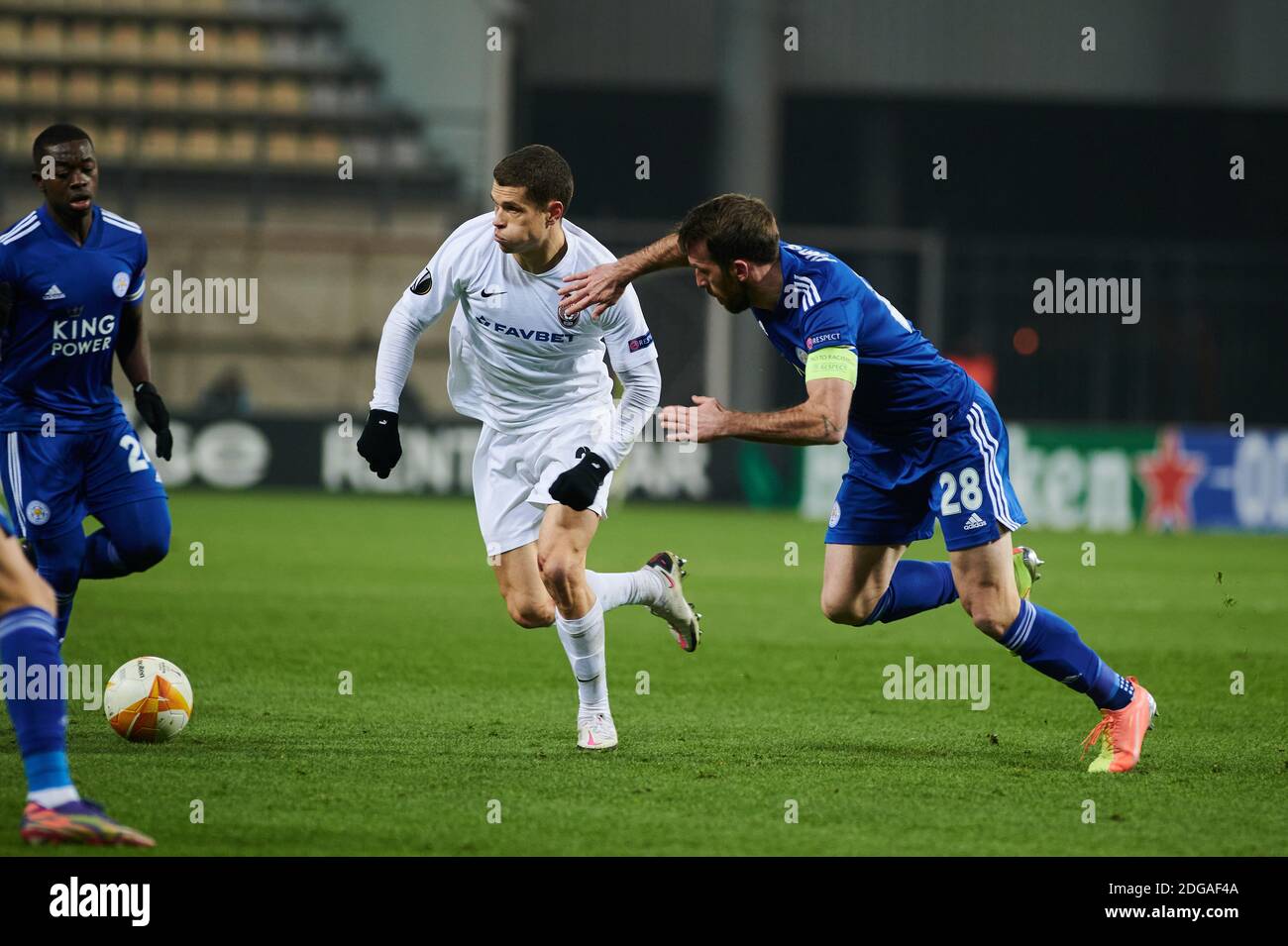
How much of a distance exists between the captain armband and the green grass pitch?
1354 mm

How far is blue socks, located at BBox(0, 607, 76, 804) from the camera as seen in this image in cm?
449

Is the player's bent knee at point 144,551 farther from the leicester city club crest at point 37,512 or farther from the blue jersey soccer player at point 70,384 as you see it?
the leicester city club crest at point 37,512

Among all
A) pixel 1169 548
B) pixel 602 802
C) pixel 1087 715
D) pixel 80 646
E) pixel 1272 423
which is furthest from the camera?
pixel 1272 423

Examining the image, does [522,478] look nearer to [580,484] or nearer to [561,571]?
[561,571]

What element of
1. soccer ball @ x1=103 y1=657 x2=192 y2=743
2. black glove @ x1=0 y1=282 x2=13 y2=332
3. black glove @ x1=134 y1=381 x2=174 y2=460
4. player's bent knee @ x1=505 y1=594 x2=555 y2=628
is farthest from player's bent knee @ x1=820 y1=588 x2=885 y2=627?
black glove @ x1=0 y1=282 x2=13 y2=332

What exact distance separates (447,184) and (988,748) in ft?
66.2

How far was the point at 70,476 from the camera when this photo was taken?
6.59m

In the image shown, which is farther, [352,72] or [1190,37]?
[352,72]

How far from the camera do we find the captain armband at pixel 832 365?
545cm

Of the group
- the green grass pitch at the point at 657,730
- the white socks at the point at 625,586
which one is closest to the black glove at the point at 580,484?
the white socks at the point at 625,586

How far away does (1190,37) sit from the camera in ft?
82.3

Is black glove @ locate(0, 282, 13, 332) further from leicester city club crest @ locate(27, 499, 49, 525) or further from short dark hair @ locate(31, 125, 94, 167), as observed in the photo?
leicester city club crest @ locate(27, 499, 49, 525)

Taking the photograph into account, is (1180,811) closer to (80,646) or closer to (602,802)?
(602,802)

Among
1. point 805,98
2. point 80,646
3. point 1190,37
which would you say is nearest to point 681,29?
point 805,98
